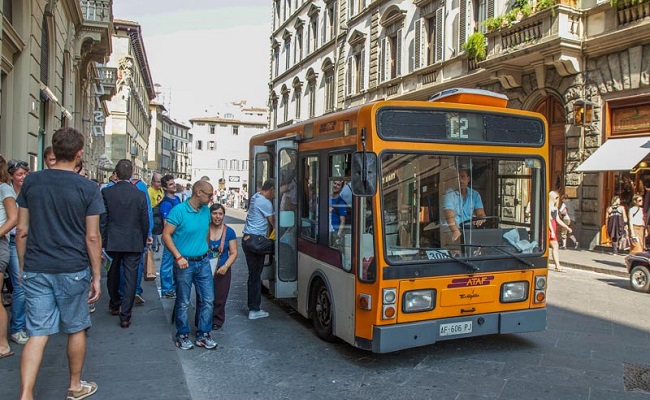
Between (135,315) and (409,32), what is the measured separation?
1928 centimetres

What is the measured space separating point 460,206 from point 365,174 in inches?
43.0

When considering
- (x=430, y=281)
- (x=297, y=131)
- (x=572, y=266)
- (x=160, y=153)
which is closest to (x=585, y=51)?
(x=572, y=266)

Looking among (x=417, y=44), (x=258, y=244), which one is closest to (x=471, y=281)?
(x=258, y=244)

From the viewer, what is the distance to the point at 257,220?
7.10 m

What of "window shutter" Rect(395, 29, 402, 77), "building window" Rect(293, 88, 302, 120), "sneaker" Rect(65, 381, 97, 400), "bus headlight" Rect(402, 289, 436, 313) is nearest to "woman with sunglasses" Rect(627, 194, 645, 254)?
"bus headlight" Rect(402, 289, 436, 313)

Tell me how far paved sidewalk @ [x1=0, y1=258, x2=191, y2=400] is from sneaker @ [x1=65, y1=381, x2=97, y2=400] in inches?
2.0

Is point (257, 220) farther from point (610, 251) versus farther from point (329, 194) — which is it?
point (610, 251)

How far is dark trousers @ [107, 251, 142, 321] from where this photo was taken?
6238mm

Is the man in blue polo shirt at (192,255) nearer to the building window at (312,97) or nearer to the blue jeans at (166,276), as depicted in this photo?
the blue jeans at (166,276)

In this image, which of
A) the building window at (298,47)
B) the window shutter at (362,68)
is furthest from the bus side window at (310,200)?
the building window at (298,47)

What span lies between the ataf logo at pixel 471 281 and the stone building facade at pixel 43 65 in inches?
352

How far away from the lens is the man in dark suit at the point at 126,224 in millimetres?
6359

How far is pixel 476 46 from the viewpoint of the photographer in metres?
18.6

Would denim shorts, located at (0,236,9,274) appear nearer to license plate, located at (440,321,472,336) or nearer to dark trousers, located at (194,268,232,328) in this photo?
dark trousers, located at (194,268,232,328)
